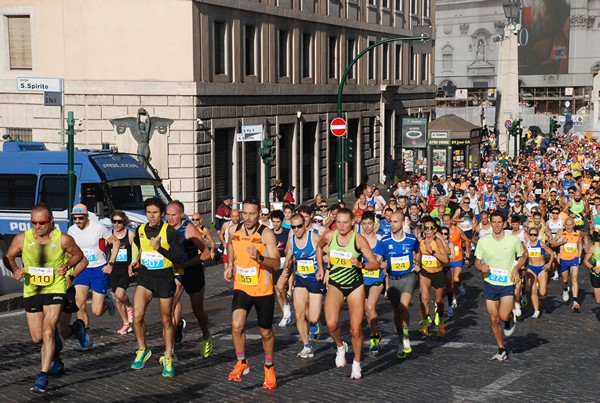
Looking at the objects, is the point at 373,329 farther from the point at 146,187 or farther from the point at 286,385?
the point at 146,187

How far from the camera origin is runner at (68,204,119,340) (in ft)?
41.3

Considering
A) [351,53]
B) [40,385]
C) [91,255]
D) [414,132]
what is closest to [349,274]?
[40,385]

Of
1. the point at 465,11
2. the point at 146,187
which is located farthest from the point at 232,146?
the point at 465,11

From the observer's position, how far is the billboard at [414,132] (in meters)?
43.5

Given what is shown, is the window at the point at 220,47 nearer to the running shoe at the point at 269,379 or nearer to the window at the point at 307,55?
the window at the point at 307,55

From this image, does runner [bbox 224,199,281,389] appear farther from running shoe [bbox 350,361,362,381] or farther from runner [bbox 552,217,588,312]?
runner [bbox 552,217,588,312]

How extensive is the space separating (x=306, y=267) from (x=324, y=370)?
137cm

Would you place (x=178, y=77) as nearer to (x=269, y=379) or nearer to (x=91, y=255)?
(x=91, y=255)

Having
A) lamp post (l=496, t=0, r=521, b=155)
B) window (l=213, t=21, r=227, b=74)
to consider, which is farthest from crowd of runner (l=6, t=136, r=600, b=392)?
lamp post (l=496, t=0, r=521, b=155)

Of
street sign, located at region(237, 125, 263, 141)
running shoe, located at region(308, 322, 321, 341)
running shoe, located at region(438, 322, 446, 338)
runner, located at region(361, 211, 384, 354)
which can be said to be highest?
street sign, located at region(237, 125, 263, 141)

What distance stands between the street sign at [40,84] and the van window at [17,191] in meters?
3.26

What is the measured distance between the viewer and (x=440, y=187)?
31328 millimetres

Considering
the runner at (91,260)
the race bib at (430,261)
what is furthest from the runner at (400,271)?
the runner at (91,260)

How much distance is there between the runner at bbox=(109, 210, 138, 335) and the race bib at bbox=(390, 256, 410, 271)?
326cm
